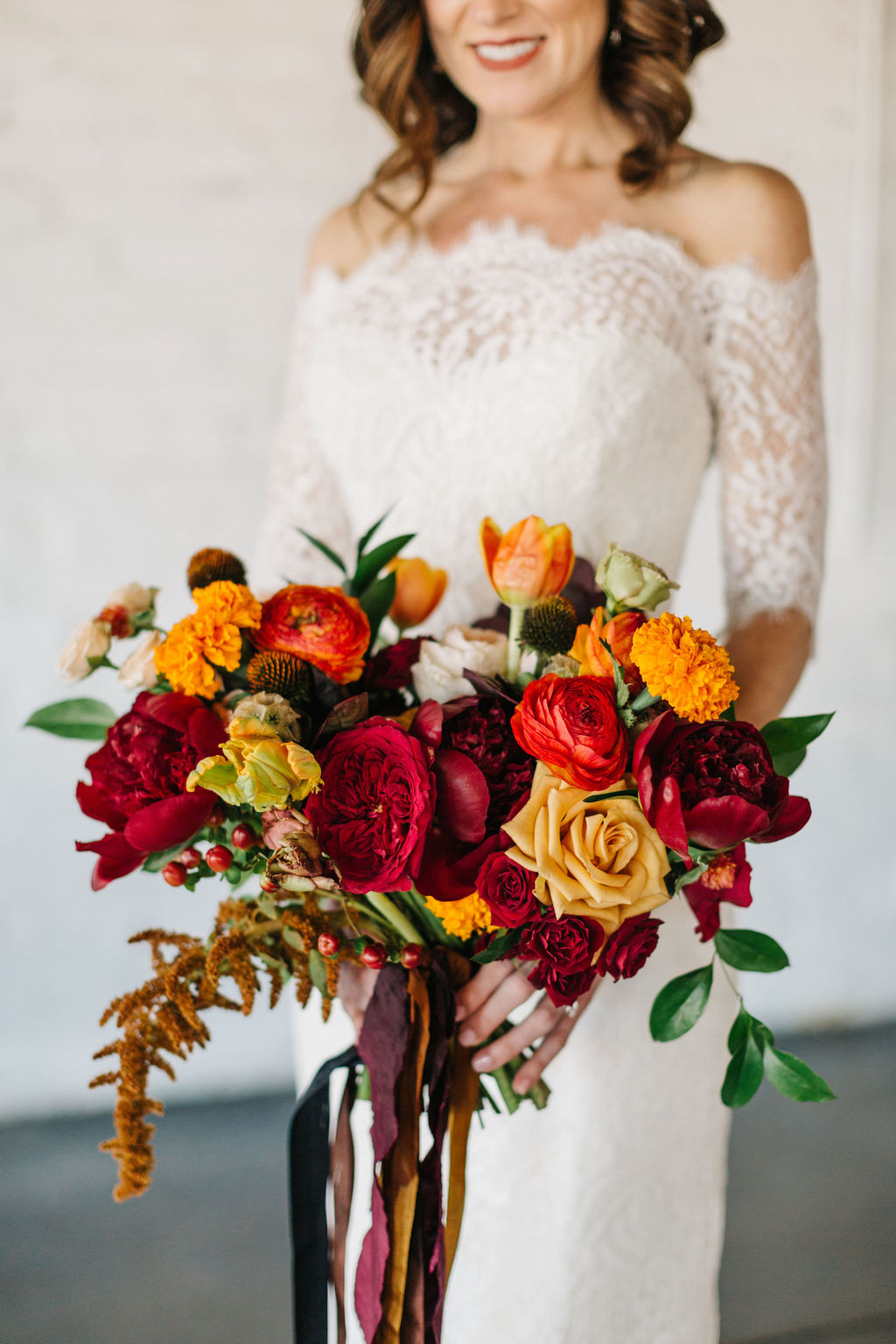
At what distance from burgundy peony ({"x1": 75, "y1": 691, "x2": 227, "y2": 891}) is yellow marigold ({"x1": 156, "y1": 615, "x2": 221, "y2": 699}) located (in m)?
0.01

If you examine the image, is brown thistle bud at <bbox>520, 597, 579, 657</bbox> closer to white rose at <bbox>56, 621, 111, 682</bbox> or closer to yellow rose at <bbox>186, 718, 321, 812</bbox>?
yellow rose at <bbox>186, 718, 321, 812</bbox>

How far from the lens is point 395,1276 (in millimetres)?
795

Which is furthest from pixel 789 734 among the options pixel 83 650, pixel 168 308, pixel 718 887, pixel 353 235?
pixel 168 308

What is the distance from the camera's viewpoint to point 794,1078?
2.52 feet

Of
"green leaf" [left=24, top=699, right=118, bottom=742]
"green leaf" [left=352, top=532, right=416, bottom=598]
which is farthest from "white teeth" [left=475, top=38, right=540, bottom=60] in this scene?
"green leaf" [left=24, top=699, right=118, bottom=742]

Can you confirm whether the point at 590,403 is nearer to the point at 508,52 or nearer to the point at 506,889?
the point at 508,52

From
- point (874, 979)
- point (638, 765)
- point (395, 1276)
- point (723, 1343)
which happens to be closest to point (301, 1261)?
point (395, 1276)

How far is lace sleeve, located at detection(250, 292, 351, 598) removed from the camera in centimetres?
126

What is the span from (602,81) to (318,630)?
0.90 meters

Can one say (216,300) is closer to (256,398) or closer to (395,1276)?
(256,398)

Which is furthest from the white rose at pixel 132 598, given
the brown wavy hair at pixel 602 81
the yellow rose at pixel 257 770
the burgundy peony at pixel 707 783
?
the brown wavy hair at pixel 602 81

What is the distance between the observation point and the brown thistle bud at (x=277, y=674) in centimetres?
73

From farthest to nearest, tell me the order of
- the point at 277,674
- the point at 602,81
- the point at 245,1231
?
the point at 245,1231, the point at 602,81, the point at 277,674

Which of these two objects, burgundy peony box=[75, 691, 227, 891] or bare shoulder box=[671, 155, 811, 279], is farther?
bare shoulder box=[671, 155, 811, 279]
